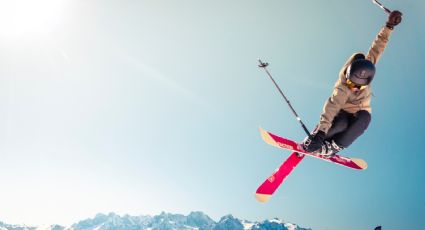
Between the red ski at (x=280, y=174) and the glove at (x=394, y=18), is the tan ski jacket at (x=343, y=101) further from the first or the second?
the red ski at (x=280, y=174)

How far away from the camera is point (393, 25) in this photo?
8.71 meters

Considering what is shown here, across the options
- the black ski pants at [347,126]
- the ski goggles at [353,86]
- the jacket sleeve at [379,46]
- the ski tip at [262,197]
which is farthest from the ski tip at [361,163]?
the ski goggles at [353,86]

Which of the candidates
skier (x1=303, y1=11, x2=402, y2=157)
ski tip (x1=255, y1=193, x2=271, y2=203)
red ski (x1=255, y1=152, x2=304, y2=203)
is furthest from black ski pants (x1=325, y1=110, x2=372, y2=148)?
ski tip (x1=255, y1=193, x2=271, y2=203)

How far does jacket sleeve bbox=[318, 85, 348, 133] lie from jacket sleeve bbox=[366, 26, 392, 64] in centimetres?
136

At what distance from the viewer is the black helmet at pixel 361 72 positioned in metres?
7.59

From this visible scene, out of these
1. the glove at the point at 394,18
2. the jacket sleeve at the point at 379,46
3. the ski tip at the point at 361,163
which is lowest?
the ski tip at the point at 361,163

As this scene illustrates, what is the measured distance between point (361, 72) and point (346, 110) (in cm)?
126

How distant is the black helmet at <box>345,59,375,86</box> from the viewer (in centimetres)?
759

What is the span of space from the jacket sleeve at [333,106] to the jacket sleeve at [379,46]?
1364 millimetres

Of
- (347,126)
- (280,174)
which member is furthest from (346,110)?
A: (280,174)

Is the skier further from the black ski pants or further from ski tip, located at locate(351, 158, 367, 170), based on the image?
ski tip, located at locate(351, 158, 367, 170)

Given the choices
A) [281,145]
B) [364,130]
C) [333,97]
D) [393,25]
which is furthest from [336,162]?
[393,25]

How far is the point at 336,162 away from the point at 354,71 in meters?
4.84

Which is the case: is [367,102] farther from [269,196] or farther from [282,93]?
[269,196]
